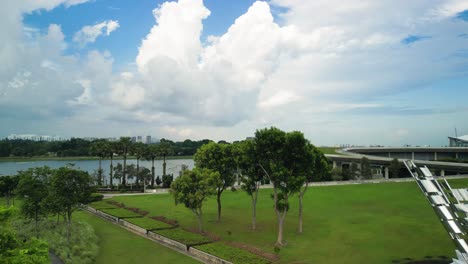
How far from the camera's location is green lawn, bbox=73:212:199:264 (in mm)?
30020

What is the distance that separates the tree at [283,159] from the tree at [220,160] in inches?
300

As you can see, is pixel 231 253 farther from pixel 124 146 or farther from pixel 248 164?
pixel 124 146

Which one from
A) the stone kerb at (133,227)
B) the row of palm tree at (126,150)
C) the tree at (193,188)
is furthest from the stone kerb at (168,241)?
the row of palm tree at (126,150)

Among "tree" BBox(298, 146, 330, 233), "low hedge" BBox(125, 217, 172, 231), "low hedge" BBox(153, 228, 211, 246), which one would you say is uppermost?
"tree" BBox(298, 146, 330, 233)

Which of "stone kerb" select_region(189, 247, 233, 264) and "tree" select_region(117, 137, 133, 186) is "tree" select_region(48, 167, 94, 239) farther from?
"tree" select_region(117, 137, 133, 186)

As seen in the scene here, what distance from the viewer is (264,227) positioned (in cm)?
4069

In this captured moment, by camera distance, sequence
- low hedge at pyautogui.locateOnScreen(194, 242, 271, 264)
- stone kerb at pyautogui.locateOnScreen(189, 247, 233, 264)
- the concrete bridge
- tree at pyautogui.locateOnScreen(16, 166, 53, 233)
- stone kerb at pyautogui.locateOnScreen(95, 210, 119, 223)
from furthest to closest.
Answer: the concrete bridge
stone kerb at pyautogui.locateOnScreen(95, 210, 119, 223)
tree at pyautogui.locateOnScreen(16, 166, 53, 233)
stone kerb at pyautogui.locateOnScreen(189, 247, 233, 264)
low hedge at pyautogui.locateOnScreen(194, 242, 271, 264)

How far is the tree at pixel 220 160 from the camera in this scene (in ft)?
137

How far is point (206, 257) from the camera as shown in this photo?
98.6ft

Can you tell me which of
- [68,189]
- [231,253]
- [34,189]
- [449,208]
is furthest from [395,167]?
[34,189]

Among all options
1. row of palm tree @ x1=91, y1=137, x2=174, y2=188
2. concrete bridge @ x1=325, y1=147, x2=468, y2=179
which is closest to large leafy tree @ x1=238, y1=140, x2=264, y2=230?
row of palm tree @ x1=91, y1=137, x2=174, y2=188

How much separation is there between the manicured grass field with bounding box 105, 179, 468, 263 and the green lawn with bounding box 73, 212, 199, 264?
676 cm

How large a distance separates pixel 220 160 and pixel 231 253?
45.8 feet

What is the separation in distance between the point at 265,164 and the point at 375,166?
77.3m
